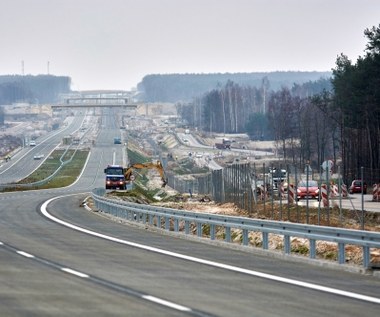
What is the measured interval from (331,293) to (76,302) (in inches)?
164

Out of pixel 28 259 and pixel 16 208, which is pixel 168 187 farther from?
pixel 28 259

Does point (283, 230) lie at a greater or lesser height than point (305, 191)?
greater

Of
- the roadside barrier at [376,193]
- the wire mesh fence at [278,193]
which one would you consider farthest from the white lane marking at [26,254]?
the roadside barrier at [376,193]

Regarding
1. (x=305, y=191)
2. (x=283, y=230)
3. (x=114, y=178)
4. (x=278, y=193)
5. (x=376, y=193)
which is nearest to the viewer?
(x=283, y=230)

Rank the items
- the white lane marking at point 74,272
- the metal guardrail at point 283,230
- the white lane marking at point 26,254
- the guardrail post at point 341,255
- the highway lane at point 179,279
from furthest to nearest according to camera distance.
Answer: the white lane marking at point 26,254 < the guardrail post at point 341,255 < the metal guardrail at point 283,230 < the white lane marking at point 74,272 < the highway lane at point 179,279

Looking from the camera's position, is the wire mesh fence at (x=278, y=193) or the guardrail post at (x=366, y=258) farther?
the wire mesh fence at (x=278, y=193)

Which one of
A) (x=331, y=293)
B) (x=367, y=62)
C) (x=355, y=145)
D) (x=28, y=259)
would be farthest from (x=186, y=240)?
(x=355, y=145)

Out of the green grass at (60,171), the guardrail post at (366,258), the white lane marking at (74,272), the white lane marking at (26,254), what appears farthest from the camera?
the green grass at (60,171)

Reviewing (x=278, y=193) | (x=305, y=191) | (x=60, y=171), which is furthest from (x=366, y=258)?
(x=60, y=171)

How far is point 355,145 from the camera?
9838 centimetres

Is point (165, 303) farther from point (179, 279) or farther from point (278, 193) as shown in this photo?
point (278, 193)

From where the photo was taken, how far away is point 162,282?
2095 centimetres

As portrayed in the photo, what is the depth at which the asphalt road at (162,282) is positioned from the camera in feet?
56.3

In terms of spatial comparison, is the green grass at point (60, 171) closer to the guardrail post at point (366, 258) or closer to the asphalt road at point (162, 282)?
the asphalt road at point (162, 282)
